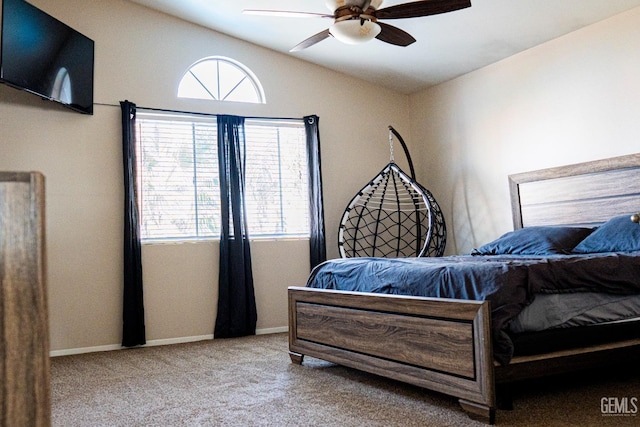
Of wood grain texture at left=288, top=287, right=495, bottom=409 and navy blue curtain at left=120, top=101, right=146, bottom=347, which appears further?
navy blue curtain at left=120, top=101, right=146, bottom=347

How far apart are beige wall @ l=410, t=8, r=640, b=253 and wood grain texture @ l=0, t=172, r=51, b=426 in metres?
4.28

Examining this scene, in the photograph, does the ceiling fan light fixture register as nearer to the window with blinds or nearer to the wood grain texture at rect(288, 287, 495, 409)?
the wood grain texture at rect(288, 287, 495, 409)

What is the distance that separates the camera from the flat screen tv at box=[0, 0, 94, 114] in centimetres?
373

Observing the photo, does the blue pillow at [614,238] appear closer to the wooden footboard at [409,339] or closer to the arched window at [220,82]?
the wooden footboard at [409,339]

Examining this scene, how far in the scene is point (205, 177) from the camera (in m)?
5.21

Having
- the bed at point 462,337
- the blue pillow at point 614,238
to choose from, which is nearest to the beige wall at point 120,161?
the bed at point 462,337

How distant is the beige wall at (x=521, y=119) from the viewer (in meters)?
4.07

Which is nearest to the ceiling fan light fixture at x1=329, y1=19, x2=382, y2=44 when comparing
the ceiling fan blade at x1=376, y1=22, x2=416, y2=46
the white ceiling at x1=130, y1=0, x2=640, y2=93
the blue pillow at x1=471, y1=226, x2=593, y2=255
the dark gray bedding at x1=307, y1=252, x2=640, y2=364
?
the ceiling fan blade at x1=376, y1=22, x2=416, y2=46

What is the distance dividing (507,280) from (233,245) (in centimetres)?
316

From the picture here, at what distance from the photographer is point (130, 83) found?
194 inches

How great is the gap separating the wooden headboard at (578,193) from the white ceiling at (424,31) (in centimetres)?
112

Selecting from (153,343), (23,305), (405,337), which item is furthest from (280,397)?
(23,305)

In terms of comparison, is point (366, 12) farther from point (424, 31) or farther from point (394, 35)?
point (424, 31)

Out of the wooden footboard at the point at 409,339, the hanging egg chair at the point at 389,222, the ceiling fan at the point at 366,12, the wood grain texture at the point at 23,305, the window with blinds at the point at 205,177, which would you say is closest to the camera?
the wood grain texture at the point at 23,305
